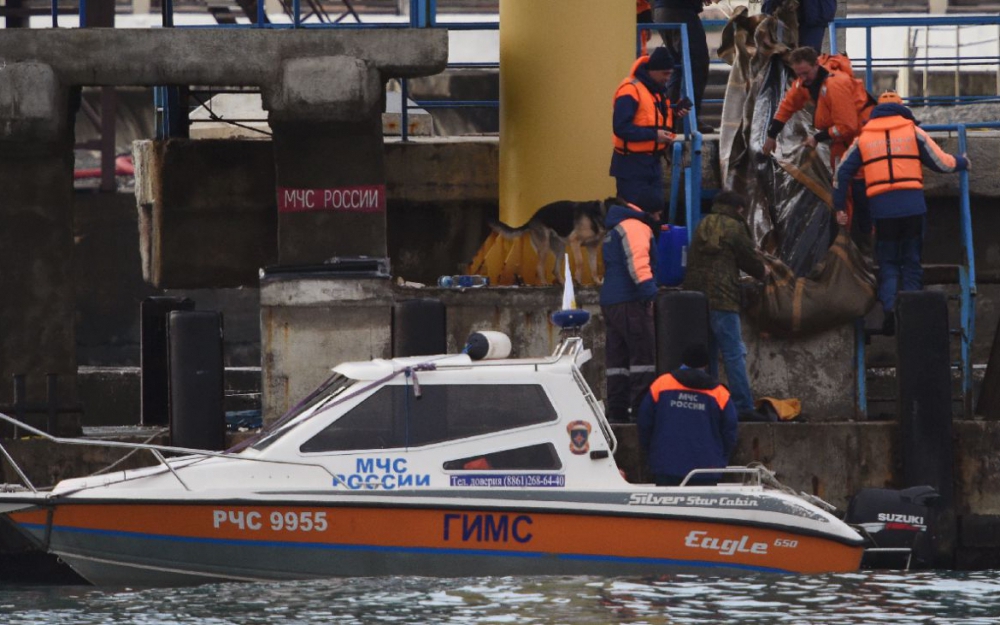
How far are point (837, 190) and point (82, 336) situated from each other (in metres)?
11.5

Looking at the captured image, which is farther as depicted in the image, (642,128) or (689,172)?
(689,172)

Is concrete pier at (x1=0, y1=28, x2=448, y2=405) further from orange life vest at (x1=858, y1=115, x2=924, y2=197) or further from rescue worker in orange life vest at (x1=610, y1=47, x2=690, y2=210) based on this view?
orange life vest at (x1=858, y1=115, x2=924, y2=197)

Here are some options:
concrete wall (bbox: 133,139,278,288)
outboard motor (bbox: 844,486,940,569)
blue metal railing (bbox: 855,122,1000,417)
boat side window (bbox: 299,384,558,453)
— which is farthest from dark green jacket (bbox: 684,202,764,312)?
concrete wall (bbox: 133,139,278,288)

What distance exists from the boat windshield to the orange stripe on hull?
1.53ft

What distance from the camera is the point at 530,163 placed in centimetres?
1534

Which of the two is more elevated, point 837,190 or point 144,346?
point 837,190

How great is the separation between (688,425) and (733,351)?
1792mm

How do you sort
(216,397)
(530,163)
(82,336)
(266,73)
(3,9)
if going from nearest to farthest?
(216,397)
(266,73)
(530,163)
(3,9)
(82,336)

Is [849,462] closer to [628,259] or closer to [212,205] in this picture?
[628,259]

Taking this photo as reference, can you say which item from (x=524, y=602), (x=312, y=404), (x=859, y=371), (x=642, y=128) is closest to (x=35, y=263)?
(x=312, y=404)

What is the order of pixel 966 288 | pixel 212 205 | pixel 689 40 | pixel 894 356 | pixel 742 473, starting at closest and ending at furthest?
1. pixel 742 473
2. pixel 966 288
3. pixel 212 205
4. pixel 689 40
5. pixel 894 356

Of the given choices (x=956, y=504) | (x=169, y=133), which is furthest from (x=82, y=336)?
(x=956, y=504)

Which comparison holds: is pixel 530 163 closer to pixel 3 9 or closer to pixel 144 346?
pixel 144 346

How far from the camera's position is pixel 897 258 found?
14344 millimetres
